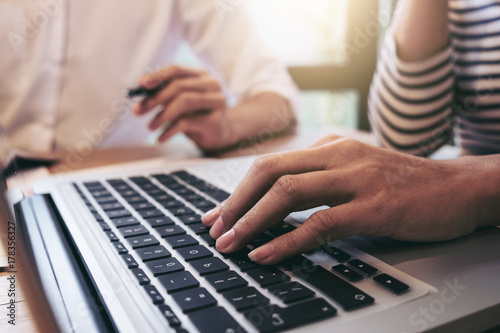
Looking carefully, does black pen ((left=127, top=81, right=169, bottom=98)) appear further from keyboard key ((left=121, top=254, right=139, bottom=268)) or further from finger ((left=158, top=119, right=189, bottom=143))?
keyboard key ((left=121, top=254, right=139, bottom=268))

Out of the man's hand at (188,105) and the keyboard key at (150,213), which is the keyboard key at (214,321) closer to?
the keyboard key at (150,213)

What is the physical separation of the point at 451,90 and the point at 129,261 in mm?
608

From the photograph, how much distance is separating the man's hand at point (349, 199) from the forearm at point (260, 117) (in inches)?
17.5

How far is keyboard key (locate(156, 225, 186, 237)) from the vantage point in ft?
1.22

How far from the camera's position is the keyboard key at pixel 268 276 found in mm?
284

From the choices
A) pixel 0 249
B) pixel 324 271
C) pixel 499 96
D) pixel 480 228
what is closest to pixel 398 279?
pixel 324 271

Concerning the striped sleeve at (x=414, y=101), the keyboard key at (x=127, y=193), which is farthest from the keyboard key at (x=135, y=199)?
the striped sleeve at (x=414, y=101)

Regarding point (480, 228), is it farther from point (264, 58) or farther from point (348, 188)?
point (264, 58)

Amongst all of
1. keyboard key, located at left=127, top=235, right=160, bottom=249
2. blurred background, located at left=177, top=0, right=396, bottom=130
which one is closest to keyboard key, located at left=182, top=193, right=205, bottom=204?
keyboard key, located at left=127, top=235, right=160, bottom=249

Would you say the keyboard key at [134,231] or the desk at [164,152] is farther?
the desk at [164,152]

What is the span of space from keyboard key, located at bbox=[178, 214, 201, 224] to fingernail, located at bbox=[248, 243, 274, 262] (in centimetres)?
11

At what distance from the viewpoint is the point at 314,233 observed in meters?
0.33

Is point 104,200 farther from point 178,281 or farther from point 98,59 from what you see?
point 98,59

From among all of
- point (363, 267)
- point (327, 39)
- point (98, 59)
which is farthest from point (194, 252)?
point (327, 39)
